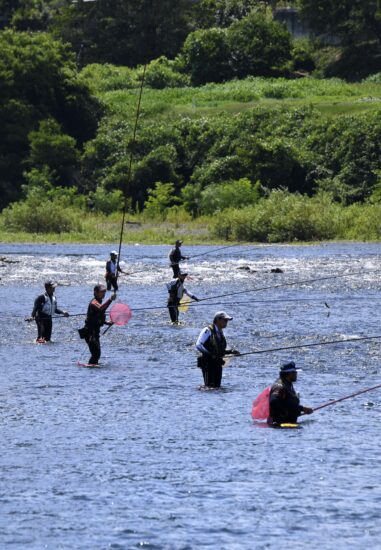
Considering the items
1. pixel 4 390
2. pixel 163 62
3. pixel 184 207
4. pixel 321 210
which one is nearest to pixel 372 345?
pixel 4 390

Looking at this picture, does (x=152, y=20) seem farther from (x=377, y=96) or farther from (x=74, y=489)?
(x=74, y=489)

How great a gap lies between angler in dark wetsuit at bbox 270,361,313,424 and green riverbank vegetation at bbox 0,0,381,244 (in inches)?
1904

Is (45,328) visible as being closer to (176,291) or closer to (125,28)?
(176,291)

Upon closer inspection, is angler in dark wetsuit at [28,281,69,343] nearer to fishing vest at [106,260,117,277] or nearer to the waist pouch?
the waist pouch

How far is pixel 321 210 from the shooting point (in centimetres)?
7462

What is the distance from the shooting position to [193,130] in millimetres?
90750

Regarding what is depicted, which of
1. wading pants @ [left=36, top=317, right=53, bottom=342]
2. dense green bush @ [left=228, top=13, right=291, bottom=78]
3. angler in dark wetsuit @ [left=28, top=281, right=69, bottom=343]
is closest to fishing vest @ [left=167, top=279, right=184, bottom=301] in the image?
wading pants @ [left=36, top=317, right=53, bottom=342]

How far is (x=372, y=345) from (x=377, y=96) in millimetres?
61035

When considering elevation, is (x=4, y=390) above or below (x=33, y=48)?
below

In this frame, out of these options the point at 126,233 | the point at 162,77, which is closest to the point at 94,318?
the point at 126,233

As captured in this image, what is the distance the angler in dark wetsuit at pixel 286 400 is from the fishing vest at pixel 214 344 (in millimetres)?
2264

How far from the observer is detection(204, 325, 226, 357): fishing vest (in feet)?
89.1

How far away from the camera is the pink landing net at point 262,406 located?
2556 cm

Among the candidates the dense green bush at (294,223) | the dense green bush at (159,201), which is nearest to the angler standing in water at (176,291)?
the dense green bush at (294,223)
